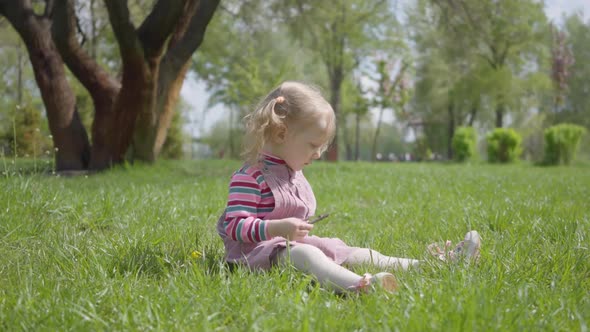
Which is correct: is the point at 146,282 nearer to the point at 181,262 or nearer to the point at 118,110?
the point at 181,262

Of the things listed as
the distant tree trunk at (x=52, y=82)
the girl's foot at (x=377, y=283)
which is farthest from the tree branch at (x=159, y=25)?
the girl's foot at (x=377, y=283)

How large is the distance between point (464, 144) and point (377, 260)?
1975 cm

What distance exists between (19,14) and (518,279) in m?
9.11

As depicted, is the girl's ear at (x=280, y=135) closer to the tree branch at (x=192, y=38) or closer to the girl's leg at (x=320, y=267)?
the girl's leg at (x=320, y=267)

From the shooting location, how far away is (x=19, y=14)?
27.3 feet

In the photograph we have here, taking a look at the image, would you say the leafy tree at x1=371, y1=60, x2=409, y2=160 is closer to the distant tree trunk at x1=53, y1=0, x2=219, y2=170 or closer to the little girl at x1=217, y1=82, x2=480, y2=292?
the distant tree trunk at x1=53, y1=0, x2=219, y2=170

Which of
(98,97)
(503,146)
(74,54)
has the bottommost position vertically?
(503,146)

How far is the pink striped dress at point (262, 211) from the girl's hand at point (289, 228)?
46mm

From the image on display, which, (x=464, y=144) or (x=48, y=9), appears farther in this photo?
(x=464, y=144)

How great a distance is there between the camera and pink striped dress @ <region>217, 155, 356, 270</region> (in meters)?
2.37

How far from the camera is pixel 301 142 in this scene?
2564 mm

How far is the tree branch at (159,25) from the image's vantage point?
7727 millimetres

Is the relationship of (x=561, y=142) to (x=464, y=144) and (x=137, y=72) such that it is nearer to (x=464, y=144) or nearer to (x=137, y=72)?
(x=464, y=144)

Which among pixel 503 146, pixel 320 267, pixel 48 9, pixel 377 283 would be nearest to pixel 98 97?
pixel 48 9
